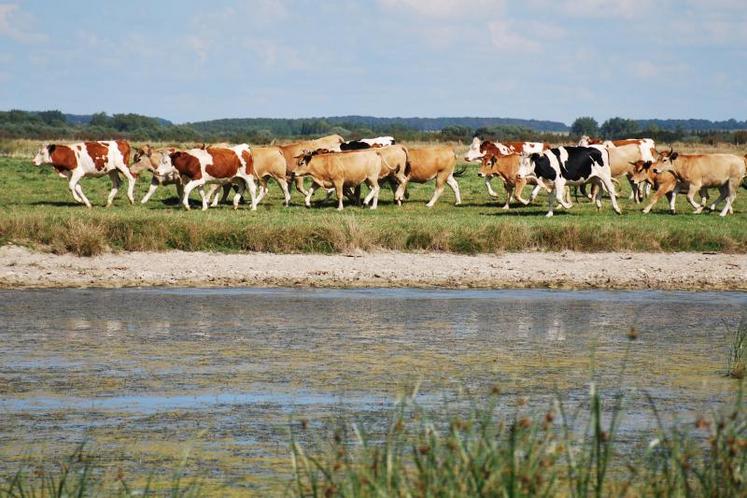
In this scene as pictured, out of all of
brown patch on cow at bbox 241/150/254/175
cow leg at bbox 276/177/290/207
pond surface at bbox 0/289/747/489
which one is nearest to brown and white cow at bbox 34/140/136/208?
brown patch on cow at bbox 241/150/254/175

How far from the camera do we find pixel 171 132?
128500mm

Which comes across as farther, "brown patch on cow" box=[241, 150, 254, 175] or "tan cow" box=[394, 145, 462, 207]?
"tan cow" box=[394, 145, 462, 207]

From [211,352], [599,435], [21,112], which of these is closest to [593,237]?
[211,352]

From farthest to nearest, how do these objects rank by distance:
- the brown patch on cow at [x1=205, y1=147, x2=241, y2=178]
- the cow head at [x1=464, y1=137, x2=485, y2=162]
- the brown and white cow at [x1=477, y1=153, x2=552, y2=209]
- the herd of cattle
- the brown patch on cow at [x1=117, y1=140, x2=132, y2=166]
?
the cow head at [x1=464, y1=137, x2=485, y2=162]
the brown patch on cow at [x1=117, y1=140, x2=132, y2=166]
the brown and white cow at [x1=477, y1=153, x2=552, y2=209]
the brown patch on cow at [x1=205, y1=147, x2=241, y2=178]
the herd of cattle

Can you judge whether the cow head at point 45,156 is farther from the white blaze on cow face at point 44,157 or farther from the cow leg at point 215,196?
the cow leg at point 215,196

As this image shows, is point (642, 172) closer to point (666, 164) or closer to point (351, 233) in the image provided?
point (666, 164)

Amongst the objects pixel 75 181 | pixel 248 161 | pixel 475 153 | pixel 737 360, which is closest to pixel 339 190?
pixel 248 161

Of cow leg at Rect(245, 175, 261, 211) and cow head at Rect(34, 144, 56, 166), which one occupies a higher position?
cow head at Rect(34, 144, 56, 166)

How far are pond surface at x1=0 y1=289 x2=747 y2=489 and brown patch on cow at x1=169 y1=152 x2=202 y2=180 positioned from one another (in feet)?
33.5

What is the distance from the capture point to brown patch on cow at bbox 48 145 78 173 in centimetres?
3008

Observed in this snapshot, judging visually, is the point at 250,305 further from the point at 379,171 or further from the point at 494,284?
the point at 379,171

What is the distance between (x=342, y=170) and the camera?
3031cm

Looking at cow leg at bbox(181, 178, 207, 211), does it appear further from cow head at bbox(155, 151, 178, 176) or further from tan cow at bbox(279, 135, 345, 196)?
tan cow at bbox(279, 135, 345, 196)

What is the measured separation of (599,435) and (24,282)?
49.9ft
